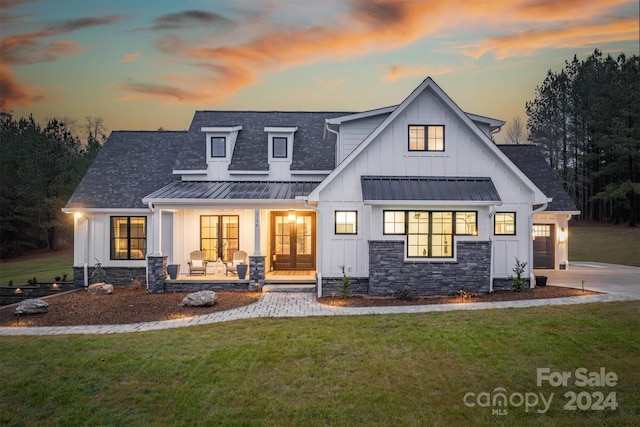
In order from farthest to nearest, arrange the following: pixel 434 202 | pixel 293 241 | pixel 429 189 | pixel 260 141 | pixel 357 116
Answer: pixel 260 141 < pixel 293 241 < pixel 357 116 < pixel 429 189 < pixel 434 202

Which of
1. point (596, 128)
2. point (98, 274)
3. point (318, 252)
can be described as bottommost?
point (98, 274)

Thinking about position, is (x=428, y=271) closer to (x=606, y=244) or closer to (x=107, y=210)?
(x=107, y=210)

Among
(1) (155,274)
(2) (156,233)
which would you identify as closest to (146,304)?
(1) (155,274)

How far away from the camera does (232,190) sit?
1484 centimetres

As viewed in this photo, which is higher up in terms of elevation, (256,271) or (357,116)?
(357,116)

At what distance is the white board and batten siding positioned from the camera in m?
13.0

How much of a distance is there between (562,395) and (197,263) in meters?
12.5

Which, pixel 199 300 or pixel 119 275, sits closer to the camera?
pixel 199 300

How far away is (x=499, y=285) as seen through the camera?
13125mm

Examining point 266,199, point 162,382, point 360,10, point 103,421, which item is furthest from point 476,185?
point 103,421

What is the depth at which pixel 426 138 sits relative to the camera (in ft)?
43.6

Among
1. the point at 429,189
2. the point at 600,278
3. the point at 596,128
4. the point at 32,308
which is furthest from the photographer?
the point at 596,128

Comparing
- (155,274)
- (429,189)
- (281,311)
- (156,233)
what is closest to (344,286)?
(281,311)

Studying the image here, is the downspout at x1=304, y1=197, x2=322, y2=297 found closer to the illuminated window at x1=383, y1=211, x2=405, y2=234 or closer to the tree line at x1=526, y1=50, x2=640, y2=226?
the illuminated window at x1=383, y1=211, x2=405, y2=234
